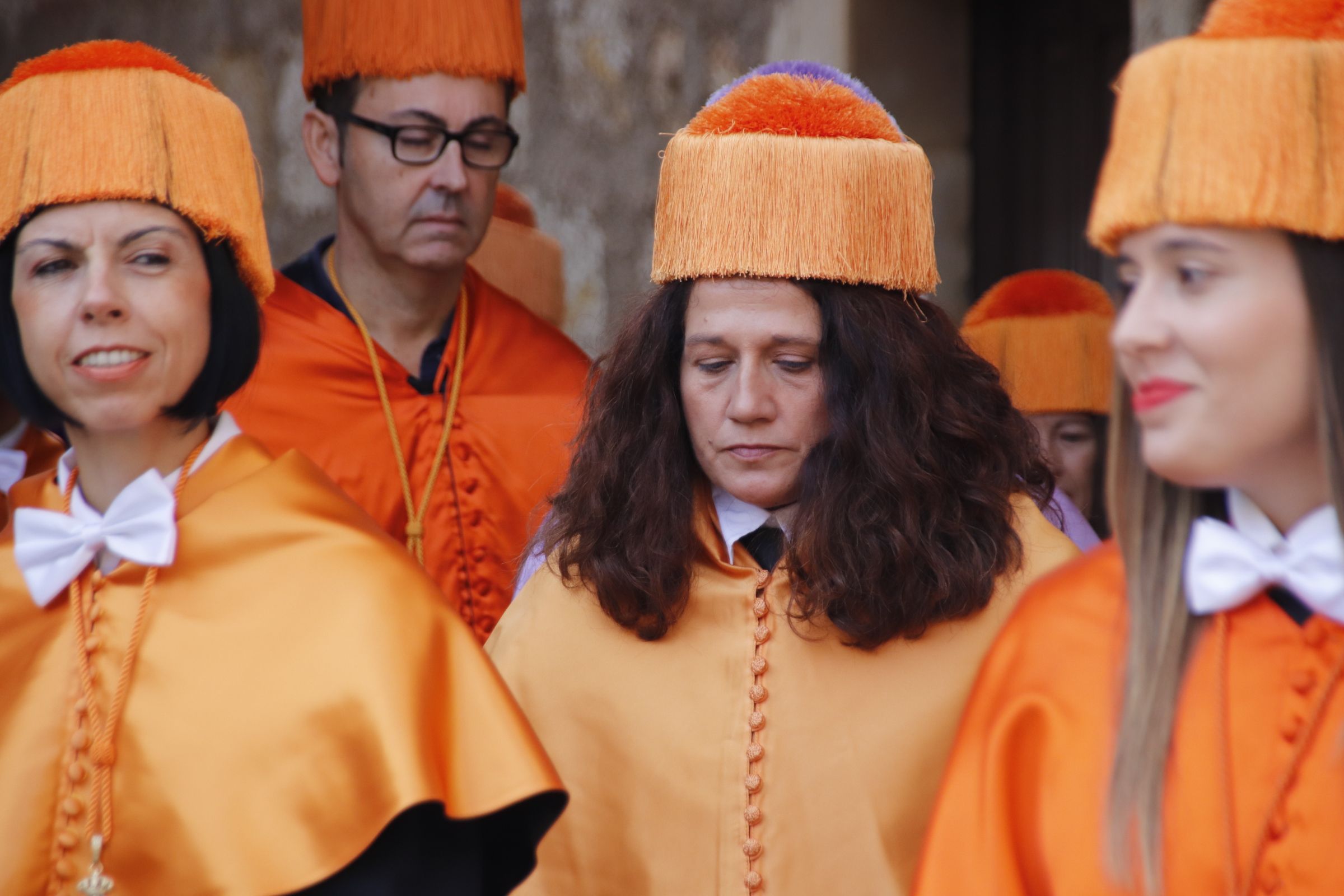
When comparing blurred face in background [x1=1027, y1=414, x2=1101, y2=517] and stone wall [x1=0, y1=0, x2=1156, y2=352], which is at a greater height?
stone wall [x1=0, y1=0, x2=1156, y2=352]

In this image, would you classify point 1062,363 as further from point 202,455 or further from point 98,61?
point 98,61

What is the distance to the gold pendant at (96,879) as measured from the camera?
2605 millimetres

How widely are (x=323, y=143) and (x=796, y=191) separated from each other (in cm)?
191

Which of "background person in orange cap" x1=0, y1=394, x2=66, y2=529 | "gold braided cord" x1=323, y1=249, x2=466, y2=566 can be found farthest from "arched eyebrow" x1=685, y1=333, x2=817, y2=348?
"background person in orange cap" x1=0, y1=394, x2=66, y2=529

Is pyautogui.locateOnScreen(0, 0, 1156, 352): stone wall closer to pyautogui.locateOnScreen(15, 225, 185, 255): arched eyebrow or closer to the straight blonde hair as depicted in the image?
pyautogui.locateOnScreen(15, 225, 185, 255): arched eyebrow

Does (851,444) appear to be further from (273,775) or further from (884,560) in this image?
(273,775)

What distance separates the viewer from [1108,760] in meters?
2.25

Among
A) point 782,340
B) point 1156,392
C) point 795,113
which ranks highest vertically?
point 795,113

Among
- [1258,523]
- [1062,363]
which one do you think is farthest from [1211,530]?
[1062,363]

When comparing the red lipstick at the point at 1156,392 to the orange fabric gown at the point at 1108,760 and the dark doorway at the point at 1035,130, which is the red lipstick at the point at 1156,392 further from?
the dark doorway at the point at 1035,130

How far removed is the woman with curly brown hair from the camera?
2.96 meters

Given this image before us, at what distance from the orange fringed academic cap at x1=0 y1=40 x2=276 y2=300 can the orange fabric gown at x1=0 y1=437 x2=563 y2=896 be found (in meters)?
0.49

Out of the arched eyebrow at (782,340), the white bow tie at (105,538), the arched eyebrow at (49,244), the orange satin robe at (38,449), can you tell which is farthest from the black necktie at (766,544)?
the orange satin robe at (38,449)

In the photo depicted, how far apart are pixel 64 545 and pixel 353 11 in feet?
6.86
